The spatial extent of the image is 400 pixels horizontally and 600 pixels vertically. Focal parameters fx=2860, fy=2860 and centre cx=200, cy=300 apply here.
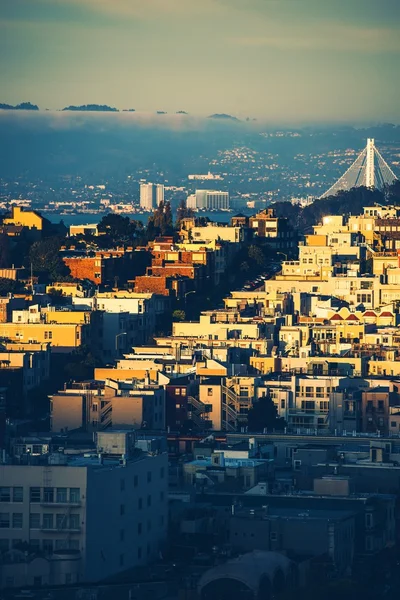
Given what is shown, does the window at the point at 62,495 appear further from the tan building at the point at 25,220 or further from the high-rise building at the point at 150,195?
the high-rise building at the point at 150,195

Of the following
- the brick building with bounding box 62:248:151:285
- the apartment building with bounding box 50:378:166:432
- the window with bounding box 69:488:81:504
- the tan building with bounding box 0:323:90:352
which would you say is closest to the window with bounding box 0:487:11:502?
the window with bounding box 69:488:81:504

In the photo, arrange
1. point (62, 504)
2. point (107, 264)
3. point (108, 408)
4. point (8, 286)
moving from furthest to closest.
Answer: point (107, 264) → point (8, 286) → point (108, 408) → point (62, 504)

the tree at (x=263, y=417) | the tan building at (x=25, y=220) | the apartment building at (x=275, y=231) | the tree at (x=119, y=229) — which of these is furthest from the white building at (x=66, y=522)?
the tan building at (x=25, y=220)

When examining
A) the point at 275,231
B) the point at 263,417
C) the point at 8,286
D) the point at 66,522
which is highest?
the point at 275,231

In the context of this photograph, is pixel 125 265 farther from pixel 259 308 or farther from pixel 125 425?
pixel 125 425

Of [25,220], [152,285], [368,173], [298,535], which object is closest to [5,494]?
[298,535]

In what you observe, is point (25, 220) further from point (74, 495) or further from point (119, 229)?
point (74, 495)
